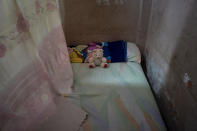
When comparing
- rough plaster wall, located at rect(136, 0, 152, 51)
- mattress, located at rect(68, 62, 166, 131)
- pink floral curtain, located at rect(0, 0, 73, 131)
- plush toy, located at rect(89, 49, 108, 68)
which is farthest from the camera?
rough plaster wall, located at rect(136, 0, 152, 51)

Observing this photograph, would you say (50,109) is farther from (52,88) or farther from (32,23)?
(32,23)

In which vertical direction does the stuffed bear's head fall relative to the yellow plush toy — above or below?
above

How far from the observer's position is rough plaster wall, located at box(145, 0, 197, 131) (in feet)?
2.53

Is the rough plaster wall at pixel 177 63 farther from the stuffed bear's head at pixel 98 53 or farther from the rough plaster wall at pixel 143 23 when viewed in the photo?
the stuffed bear's head at pixel 98 53

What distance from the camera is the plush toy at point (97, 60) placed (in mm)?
1568

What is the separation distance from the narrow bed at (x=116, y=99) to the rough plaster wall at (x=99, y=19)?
60cm

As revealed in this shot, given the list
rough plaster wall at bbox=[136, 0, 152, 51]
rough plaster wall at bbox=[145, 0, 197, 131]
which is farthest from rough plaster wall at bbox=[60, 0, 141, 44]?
rough plaster wall at bbox=[145, 0, 197, 131]

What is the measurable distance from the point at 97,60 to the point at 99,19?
2.12 ft

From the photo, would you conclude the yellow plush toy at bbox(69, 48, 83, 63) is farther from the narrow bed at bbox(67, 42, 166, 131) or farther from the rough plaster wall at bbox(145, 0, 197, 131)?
the rough plaster wall at bbox(145, 0, 197, 131)

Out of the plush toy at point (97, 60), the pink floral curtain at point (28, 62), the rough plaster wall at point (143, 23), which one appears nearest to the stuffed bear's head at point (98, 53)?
the plush toy at point (97, 60)

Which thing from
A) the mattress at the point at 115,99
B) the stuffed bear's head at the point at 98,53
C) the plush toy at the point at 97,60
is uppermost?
the stuffed bear's head at the point at 98,53

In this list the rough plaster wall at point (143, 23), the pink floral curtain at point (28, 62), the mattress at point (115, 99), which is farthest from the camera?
the rough plaster wall at point (143, 23)

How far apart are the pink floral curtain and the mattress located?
0.24m

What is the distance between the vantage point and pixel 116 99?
3.66 ft
